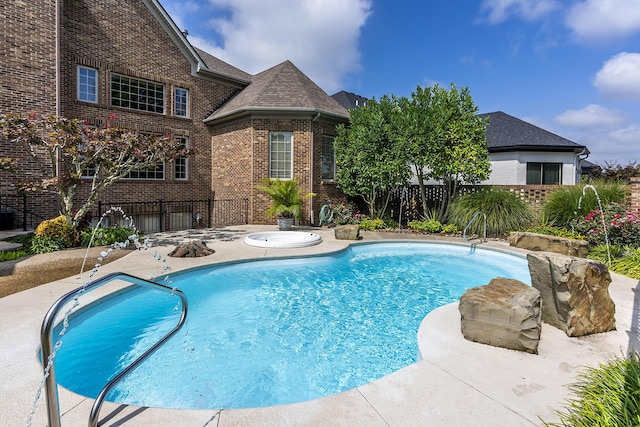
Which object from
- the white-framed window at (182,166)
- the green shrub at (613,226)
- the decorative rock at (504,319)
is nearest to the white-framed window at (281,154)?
the white-framed window at (182,166)

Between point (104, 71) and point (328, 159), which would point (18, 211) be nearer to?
point (104, 71)

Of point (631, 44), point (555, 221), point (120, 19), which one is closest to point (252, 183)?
point (120, 19)

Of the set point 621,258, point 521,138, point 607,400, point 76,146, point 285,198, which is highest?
point 521,138

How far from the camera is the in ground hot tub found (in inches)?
331

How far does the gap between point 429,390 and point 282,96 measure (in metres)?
12.8

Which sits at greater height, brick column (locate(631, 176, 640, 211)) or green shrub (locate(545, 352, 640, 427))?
brick column (locate(631, 176, 640, 211))

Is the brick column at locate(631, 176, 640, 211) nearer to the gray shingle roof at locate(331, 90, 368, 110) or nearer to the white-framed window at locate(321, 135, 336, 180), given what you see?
the white-framed window at locate(321, 135, 336, 180)

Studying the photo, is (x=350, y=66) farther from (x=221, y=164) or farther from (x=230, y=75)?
(x=221, y=164)

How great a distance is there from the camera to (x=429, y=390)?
2.48 metres

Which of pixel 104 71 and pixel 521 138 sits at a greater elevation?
pixel 104 71

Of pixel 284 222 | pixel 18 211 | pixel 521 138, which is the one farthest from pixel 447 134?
pixel 18 211

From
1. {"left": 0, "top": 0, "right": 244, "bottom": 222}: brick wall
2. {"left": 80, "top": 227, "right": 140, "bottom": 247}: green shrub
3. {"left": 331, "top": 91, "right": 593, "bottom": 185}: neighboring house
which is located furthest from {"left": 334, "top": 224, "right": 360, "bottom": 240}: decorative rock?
{"left": 331, "top": 91, "right": 593, "bottom": 185}: neighboring house

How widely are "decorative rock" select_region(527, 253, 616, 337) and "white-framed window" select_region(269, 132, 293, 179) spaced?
10797 millimetres

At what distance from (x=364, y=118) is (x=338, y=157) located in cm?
182
